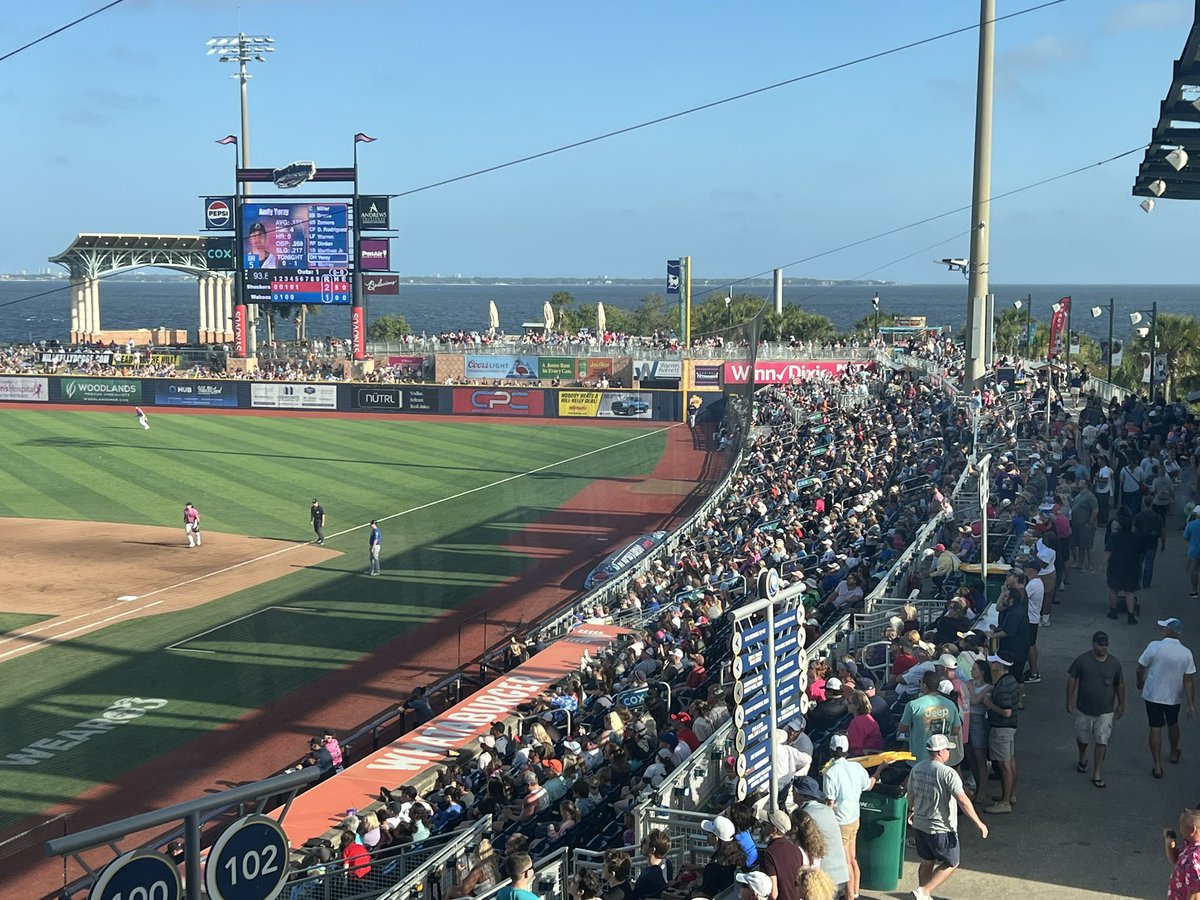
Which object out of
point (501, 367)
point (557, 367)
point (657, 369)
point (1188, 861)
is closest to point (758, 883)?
point (1188, 861)

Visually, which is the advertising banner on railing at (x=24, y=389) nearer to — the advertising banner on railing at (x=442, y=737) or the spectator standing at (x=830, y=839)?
the advertising banner on railing at (x=442, y=737)

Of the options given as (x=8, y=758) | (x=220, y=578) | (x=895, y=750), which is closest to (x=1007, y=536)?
(x=895, y=750)

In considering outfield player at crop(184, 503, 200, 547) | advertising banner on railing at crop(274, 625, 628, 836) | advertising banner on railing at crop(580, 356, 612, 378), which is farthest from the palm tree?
outfield player at crop(184, 503, 200, 547)

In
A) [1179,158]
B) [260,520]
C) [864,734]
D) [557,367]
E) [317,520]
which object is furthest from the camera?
[557,367]

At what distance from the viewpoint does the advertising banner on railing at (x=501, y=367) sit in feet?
202

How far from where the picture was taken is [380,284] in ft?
212

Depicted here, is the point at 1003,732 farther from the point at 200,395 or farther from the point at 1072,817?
the point at 200,395

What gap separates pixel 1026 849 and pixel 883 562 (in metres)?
7.60

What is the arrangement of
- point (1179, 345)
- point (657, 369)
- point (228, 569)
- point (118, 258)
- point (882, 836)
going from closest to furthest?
point (882, 836) → point (228, 569) → point (1179, 345) → point (657, 369) → point (118, 258)

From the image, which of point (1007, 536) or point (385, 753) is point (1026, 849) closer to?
point (1007, 536)

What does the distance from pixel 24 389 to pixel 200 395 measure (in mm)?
9486

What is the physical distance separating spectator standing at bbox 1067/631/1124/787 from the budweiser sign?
5620cm

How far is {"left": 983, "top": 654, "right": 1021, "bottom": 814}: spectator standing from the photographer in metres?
10.2

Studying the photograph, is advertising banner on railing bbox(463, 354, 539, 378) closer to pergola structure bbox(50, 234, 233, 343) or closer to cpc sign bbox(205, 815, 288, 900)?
pergola structure bbox(50, 234, 233, 343)
